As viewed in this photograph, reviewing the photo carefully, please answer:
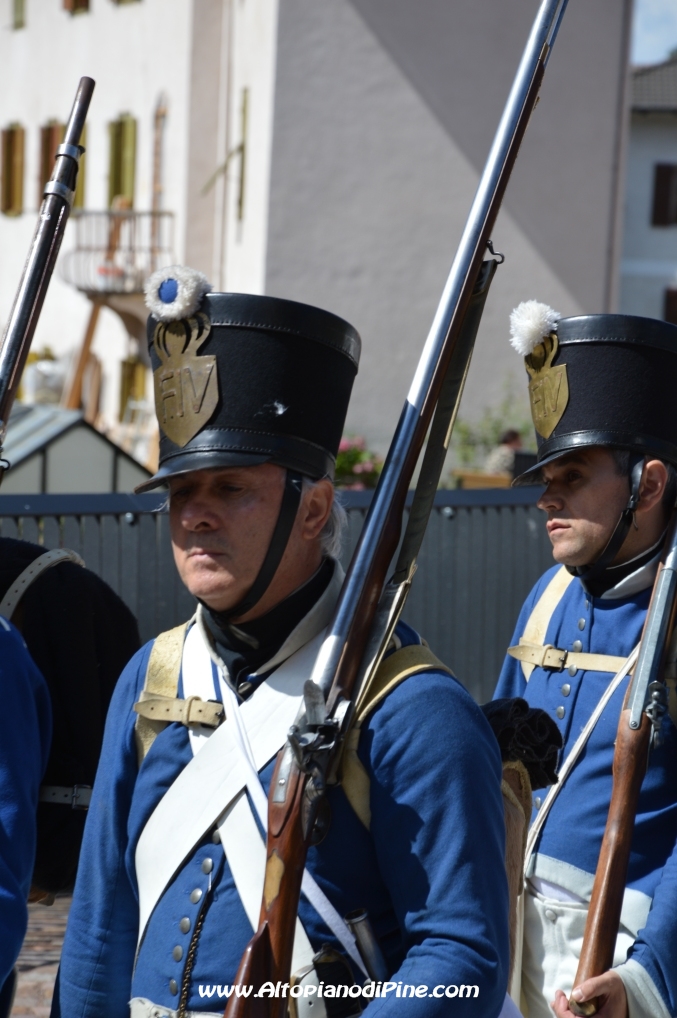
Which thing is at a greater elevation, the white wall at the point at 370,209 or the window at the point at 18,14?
the window at the point at 18,14

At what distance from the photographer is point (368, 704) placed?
7.24 feet

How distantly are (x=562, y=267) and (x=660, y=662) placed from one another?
56.6ft

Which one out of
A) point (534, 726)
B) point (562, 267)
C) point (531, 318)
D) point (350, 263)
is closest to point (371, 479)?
point (350, 263)

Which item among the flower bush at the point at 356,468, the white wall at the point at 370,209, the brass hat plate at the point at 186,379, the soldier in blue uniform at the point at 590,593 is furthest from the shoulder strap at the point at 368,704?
the white wall at the point at 370,209

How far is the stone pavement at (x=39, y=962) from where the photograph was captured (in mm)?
4941

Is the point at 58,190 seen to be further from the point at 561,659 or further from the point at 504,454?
the point at 504,454

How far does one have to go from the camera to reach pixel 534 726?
266 cm

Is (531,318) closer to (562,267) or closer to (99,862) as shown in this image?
(99,862)

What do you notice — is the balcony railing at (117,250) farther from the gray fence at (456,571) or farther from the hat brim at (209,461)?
the hat brim at (209,461)

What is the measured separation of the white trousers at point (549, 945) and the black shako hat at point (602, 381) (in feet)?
3.39

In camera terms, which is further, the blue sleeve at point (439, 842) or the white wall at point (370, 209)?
the white wall at point (370, 209)

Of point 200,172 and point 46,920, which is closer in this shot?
point 46,920

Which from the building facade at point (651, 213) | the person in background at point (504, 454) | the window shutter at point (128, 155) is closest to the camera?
A: the person in background at point (504, 454)

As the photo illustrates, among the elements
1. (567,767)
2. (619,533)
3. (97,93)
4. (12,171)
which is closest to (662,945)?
(567,767)
